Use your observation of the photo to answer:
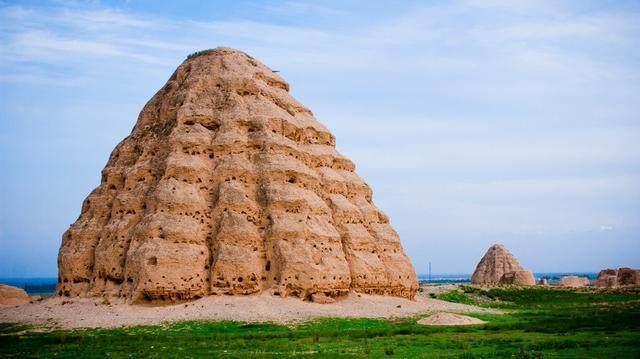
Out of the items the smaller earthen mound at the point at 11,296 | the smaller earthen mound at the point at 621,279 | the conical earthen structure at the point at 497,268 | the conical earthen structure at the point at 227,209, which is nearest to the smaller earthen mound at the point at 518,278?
the conical earthen structure at the point at 497,268

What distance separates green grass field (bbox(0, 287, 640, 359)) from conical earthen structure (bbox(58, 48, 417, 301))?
6.16 m

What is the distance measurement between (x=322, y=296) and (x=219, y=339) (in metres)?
12.9

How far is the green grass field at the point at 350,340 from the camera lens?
27594 millimetres

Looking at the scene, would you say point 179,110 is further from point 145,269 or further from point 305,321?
point 305,321

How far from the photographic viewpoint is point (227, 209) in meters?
46.2

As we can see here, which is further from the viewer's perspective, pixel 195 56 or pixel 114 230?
pixel 195 56

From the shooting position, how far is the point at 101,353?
2795 cm

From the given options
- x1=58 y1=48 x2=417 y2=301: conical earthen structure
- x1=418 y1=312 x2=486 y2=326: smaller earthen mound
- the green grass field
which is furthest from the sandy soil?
x1=418 y1=312 x2=486 y2=326: smaller earthen mound

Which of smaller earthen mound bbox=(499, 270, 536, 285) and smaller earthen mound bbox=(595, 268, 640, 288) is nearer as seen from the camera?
smaller earthen mound bbox=(595, 268, 640, 288)

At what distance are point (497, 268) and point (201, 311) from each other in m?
72.9

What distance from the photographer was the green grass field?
27594mm

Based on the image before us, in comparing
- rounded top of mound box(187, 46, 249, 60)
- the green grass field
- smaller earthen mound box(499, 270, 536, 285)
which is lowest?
the green grass field

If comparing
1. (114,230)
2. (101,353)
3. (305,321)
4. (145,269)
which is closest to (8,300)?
Result: (114,230)

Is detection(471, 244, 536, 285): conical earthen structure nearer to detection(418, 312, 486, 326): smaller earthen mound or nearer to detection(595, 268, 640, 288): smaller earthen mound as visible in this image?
detection(595, 268, 640, 288): smaller earthen mound
